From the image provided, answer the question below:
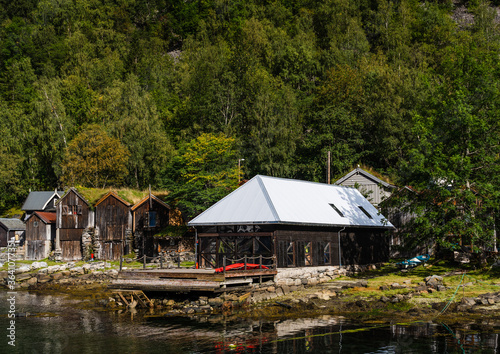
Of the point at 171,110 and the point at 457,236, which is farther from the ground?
the point at 171,110

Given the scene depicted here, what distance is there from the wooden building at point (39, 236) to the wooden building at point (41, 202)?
16.2ft

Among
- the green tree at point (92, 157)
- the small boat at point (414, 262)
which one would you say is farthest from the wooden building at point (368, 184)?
the green tree at point (92, 157)

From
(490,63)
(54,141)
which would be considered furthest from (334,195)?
(54,141)

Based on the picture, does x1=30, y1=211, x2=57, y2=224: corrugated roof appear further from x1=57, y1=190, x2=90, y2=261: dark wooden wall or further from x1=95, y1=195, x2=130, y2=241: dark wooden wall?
x1=95, y1=195, x2=130, y2=241: dark wooden wall

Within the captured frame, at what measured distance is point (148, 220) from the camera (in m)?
62.9

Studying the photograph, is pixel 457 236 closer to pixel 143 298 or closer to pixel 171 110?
pixel 143 298

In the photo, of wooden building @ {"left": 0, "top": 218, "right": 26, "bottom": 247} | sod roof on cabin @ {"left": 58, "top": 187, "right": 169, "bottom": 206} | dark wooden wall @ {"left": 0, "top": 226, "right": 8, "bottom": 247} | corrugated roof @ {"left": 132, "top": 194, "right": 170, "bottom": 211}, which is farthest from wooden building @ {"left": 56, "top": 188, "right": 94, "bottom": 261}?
dark wooden wall @ {"left": 0, "top": 226, "right": 8, "bottom": 247}

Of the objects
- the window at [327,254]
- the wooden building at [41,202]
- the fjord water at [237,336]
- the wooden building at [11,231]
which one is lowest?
the fjord water at [237,336]

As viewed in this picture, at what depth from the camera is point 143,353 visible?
71.0 feet

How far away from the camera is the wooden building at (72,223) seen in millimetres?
64250

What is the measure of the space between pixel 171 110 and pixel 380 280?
6754cm

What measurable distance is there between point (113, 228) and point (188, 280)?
34.2 metres

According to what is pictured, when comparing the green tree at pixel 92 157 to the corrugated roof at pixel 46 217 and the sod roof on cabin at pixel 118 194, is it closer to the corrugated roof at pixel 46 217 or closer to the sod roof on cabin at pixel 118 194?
the corrugated roof at pixel 46 217

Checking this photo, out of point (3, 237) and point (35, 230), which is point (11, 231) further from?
point (35, 230)
